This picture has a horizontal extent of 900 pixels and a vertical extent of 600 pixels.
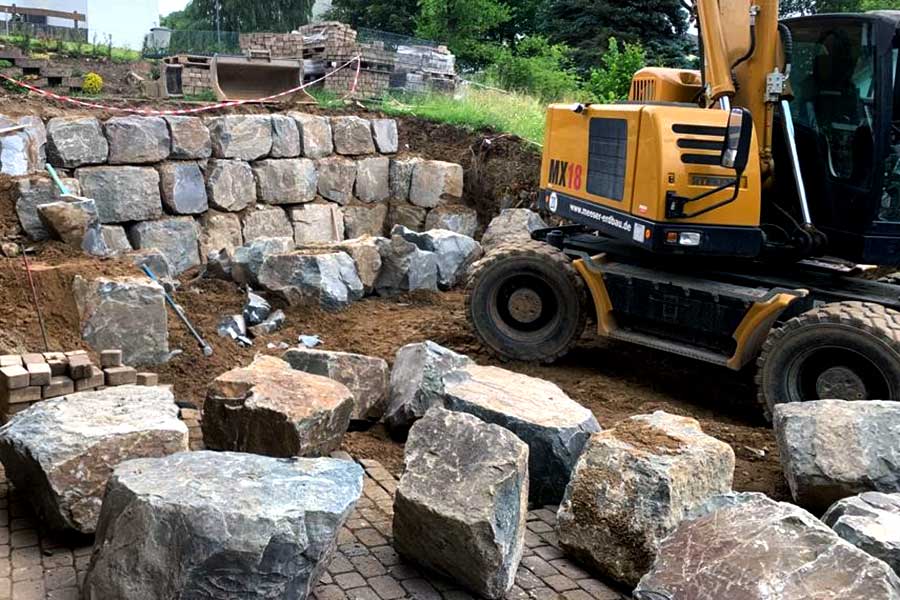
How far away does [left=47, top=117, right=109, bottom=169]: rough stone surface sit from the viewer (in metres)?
9.27

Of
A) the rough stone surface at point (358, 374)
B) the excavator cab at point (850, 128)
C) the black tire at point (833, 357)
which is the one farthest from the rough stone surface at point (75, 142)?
the black tire at point (833, 357)

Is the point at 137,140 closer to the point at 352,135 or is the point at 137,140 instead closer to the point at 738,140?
the point at 352,135

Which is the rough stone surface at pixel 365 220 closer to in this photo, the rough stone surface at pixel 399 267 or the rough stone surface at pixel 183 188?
the rough stone surface at pixel 183 188

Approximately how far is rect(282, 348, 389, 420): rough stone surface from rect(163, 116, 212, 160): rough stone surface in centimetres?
519

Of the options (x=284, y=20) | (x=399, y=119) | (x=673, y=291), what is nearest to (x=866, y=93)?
(x=673, y=291)

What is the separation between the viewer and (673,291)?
6.65 metres

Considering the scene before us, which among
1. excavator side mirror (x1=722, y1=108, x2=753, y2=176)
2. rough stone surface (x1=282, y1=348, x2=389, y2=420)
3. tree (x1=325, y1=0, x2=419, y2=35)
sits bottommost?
rough stone surface (x1=282, y1=348, x2=389, y2=420)

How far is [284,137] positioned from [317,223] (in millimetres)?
1196

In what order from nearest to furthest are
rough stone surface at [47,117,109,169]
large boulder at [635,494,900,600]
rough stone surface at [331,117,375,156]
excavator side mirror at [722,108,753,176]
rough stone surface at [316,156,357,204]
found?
large boulder at [635,494,900,600] → excavator side mirror at [722,108,753,176] → rough stone surface at [47,117,109,169] → rough stone surface at [316,156,357,204] → rough stone surface at [331,117,375,156]

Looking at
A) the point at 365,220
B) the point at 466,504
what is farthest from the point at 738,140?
the point at 365,220

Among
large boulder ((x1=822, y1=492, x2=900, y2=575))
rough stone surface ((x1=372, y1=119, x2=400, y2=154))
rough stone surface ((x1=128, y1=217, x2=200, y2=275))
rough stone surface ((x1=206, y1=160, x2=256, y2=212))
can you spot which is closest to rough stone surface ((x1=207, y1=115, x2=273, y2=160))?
rough stone surface ((x1=206, y1=160, x2=256, y2=212))

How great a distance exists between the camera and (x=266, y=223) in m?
11.1

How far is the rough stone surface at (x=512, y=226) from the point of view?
35.9 ft

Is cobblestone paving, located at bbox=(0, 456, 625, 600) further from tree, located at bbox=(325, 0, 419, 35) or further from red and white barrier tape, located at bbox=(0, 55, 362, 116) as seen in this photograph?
tree, located at bbox=(325, 0, 419, 35)
